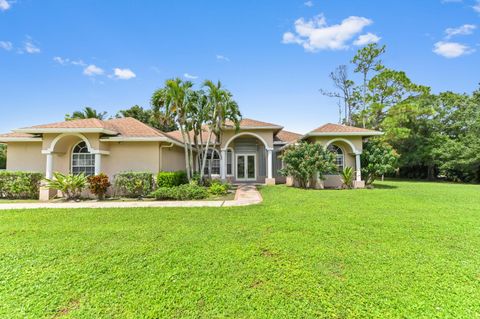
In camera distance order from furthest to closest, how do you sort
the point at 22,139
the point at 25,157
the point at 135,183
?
the point at 25,157 → the point at 22,139 → the point at 135,183

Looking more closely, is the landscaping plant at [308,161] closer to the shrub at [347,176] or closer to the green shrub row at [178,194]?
the shrub at [347,176]

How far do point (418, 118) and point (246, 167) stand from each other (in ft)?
80.2

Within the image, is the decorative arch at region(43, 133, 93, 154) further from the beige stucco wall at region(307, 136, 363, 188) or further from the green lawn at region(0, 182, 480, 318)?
the beige stucco wall at region(307, 136, 363, 188)

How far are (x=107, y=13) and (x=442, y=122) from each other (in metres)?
37.9

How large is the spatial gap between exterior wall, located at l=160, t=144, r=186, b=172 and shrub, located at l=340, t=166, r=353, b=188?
513 inches

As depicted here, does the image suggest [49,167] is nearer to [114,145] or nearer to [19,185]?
[19,185]

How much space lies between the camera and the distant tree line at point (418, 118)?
27.0m

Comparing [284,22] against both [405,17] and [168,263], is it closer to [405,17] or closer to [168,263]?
[405,17]

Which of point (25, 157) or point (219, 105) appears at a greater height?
point (219, 105)

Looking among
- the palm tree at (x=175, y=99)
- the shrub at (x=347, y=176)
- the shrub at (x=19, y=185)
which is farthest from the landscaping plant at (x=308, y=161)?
the shrub at (x=19, y=185)

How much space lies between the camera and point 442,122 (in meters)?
29.9

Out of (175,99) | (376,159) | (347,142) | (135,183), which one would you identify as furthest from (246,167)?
(135,183)

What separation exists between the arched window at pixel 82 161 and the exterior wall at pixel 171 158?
4.35m

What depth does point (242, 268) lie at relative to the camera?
439cm
